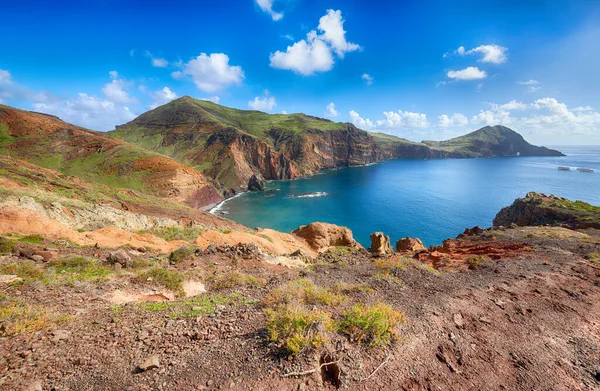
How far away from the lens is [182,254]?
13.5 m

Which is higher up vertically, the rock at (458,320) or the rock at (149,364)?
the rock at (149,364)

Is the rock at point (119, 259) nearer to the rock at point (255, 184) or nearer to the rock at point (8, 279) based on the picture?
the rock at point (8, 279)

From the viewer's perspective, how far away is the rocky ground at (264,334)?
15.8 feet

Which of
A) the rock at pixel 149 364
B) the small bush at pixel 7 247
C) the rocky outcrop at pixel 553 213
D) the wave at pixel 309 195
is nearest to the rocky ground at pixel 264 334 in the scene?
the rock at pixel 149 364

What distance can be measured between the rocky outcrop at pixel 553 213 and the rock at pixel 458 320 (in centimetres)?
3688

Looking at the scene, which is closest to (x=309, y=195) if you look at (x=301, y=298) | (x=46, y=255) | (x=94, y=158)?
(x=94, y=158)

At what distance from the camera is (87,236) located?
1680cm

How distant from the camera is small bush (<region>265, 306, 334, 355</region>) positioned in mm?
5203

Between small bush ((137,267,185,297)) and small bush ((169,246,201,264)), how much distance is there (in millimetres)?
2248

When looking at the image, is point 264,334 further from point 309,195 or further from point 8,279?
point 309,195

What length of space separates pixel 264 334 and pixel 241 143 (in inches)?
4693

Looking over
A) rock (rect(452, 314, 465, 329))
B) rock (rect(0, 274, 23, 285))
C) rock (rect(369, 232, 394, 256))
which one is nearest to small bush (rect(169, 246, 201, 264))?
rock (rect(0, 274, 23, 285))

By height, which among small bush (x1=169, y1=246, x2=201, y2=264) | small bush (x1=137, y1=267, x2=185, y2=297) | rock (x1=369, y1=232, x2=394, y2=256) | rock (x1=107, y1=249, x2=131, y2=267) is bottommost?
rock (x1=369, y1=232, x2=394, y2=256)

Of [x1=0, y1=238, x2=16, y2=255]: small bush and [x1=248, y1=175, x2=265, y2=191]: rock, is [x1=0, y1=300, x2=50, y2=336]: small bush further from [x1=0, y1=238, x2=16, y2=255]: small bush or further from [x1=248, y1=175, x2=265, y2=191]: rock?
[x1=248, y1=175, x2=265, y2=191]: rock
